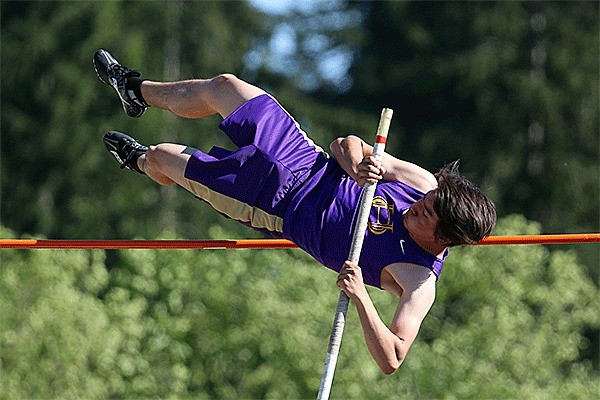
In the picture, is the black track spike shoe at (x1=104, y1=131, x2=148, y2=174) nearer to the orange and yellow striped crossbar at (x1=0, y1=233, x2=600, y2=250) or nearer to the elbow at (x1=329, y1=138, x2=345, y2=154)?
the orange and yellow striped crossbar at (x1=0, y1=233, x2=600, y2=250)

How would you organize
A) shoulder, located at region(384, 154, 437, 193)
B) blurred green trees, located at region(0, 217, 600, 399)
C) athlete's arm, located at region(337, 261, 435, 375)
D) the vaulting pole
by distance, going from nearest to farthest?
athlete's arm, located at region(337, 261, 435, 375) → the vaulting pole → shoulder, located at region(384, 154, 437, 193) → blurred green trees, located at region(0, 217, 600, 399)

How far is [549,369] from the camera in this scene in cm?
1709

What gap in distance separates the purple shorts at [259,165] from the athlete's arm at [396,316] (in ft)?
1.72

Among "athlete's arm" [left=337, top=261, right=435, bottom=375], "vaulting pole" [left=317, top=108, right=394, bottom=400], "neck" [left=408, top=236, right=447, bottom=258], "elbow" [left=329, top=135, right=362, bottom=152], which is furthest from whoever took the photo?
"elbow" [left=329, top=135, right=362, bottom=152]

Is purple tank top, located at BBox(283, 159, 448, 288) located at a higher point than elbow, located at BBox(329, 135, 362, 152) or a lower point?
lower

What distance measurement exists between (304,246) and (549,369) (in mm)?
11664

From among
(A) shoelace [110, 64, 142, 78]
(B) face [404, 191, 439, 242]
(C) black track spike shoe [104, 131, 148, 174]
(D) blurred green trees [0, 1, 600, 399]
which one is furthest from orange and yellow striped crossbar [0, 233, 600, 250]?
(D) blurred green trees [0, 1, 600, 399]

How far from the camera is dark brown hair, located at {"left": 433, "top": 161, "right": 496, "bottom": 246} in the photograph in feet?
18.1

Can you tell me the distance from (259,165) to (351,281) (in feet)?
2.23

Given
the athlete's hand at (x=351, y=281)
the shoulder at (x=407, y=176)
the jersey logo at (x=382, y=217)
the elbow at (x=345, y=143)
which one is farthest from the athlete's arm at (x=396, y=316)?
the elbow at (x=345, y=143)

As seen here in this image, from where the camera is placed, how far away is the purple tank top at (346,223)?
5688 millimetres

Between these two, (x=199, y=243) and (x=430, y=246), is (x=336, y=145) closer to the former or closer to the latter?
(x=430, y=246)

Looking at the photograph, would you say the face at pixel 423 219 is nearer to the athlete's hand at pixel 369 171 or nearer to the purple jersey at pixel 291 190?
the purple jersey at pixel 291 190

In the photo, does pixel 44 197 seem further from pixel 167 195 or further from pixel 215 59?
pixel 215 59
